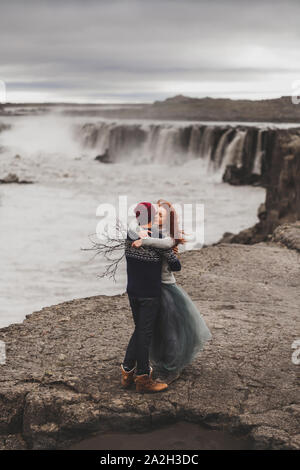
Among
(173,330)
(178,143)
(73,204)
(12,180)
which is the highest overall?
(178,143)

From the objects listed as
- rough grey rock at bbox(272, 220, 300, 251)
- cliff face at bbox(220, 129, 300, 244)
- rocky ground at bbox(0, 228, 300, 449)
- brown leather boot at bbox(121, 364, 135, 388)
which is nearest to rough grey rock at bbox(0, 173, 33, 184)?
cliff face at bbox(220, 129, 300, 244)

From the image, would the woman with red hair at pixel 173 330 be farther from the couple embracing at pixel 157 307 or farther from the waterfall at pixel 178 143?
the waterfall at pixel 178 143

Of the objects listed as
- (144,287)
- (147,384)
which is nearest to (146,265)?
(144,287)

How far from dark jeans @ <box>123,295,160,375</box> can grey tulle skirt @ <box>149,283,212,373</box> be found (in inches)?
4.2

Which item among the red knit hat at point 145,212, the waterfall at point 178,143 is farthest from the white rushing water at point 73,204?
the red knit hat at point 145,212

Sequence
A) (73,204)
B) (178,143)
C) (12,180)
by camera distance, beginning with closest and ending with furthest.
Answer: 1. (73,204)
2. (12,180)
3. (178,143)

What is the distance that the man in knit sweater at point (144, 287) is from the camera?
411 cm

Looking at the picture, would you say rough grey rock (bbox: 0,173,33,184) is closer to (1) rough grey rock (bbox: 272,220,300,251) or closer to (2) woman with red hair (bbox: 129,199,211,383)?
(1) rough grey rock (bbox: 272,220,300,251)

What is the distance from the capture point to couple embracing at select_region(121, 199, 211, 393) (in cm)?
411

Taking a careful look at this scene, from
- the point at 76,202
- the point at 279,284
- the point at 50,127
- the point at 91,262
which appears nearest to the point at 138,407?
the point at 279,284

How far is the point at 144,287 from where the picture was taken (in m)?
4.15

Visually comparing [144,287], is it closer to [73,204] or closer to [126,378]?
[126,378]

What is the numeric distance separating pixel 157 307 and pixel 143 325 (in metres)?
0.18
